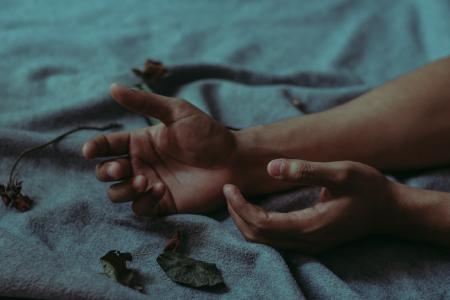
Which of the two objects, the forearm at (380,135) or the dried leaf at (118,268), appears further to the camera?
the forearm at (380,135)

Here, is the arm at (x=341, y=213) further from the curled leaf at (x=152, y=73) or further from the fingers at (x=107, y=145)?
the curled leaf at (x=152, y=73)

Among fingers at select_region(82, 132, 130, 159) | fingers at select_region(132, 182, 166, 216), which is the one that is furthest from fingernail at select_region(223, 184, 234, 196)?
fingers at select_region(82, 132, 130, 159)

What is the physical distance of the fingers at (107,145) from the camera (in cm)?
86

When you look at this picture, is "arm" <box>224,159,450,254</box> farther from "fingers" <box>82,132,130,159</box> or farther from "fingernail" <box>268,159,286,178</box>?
"fingers" <box>82,132,130,159</box>

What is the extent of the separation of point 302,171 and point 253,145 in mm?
204

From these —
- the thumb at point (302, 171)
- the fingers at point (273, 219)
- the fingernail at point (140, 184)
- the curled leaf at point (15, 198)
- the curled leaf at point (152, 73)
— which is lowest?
the curled leaf at point (15, 198)

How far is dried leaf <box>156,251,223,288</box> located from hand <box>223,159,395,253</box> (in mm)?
96

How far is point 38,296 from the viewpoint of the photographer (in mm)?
682

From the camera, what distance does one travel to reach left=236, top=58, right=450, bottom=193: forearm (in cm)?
97

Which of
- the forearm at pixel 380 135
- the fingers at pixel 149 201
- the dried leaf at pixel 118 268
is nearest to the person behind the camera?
the dried leaf at pixel 118 268

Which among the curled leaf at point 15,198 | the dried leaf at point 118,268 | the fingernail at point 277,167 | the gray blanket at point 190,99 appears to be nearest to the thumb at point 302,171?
the fingernail at point 277,167

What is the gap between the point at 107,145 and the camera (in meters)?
0.90

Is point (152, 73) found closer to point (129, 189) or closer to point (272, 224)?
point (129, 189)

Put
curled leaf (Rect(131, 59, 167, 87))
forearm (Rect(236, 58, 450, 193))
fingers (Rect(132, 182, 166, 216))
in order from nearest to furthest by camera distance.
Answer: fingers (Rect(132, 182, 166, 216)) < forearm (Rect(236, 58, 450, 193)) < curled leaf (Rect(131, 59, 167, 87))
